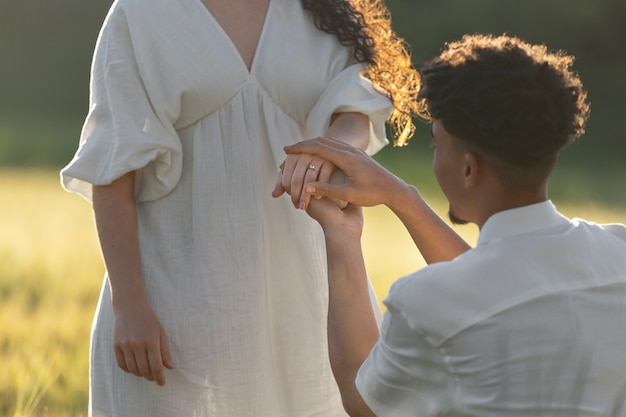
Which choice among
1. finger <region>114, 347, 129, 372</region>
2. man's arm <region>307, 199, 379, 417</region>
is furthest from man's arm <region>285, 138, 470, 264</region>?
finger <region>114, 347, 129, 372</region>

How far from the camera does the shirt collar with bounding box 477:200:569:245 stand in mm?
1716

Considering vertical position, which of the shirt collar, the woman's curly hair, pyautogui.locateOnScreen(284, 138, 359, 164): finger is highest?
the woman's curly hair

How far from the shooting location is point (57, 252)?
666 centimetres

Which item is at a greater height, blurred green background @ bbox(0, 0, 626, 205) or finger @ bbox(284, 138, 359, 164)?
blurred green background @ bbox(0, 0, 626, 205)

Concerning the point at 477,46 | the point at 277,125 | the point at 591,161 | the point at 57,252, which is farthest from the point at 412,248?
the point at 591,161

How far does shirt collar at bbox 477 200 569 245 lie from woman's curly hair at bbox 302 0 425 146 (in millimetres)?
653

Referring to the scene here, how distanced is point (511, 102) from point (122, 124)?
0.89 meters

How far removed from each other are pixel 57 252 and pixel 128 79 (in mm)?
4623

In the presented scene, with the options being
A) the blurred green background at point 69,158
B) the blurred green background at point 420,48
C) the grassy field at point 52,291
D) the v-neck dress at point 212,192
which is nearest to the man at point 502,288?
the v-neck dress at point 212,192

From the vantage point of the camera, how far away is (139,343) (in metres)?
2.20

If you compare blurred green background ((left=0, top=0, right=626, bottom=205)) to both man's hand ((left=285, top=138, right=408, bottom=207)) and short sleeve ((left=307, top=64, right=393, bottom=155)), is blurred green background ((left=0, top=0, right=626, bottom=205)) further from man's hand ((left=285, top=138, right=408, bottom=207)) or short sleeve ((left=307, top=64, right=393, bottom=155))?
man's hand ((left=285, top=138, right=408, bottom=207))

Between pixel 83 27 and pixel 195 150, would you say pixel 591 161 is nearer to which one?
pixel 83 27

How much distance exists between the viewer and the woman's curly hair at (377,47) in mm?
2400

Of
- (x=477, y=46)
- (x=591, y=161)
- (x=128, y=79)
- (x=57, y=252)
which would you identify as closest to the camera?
(x=477, y=46)
